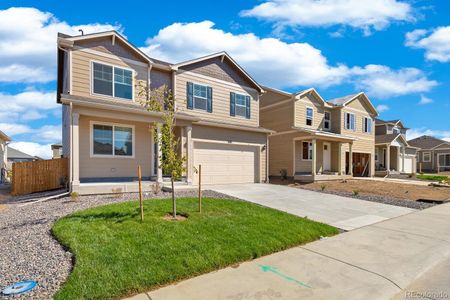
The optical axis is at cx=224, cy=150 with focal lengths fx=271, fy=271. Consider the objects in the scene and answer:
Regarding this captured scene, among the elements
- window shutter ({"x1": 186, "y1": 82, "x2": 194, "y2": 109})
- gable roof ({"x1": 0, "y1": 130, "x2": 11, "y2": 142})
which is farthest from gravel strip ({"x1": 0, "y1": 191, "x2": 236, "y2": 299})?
gable roof ({"x1": 0, "y1": 130, "x2": 11, "y2": 142})

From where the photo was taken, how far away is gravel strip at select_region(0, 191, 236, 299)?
12.3 feet

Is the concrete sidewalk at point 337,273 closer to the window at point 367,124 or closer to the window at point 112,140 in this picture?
the window at point 112,140

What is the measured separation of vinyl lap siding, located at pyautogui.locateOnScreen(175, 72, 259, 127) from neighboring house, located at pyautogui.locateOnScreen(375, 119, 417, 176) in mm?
17487

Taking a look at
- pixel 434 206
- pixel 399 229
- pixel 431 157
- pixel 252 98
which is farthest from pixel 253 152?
pixel 431 157

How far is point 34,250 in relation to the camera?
4785 millimetres

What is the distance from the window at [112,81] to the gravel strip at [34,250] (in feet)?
18.7

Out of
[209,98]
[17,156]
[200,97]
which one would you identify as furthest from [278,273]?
[17,156]

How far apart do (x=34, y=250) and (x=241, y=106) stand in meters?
13.6

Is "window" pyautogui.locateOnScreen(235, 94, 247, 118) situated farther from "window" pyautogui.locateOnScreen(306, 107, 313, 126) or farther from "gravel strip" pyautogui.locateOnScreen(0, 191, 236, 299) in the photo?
"gravel strip" pyautogui.locateOnScreen(0, 191, 236, 299)

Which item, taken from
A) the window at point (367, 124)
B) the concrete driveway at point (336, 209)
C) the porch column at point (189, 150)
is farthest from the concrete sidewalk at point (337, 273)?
the window at point (367, 124)

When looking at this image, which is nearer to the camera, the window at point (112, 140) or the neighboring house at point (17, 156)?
the window at point (112, 140)

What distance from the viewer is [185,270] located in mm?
4172

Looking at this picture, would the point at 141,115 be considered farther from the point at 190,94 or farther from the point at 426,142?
the point at 426,142

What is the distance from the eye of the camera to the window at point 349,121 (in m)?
23.7
